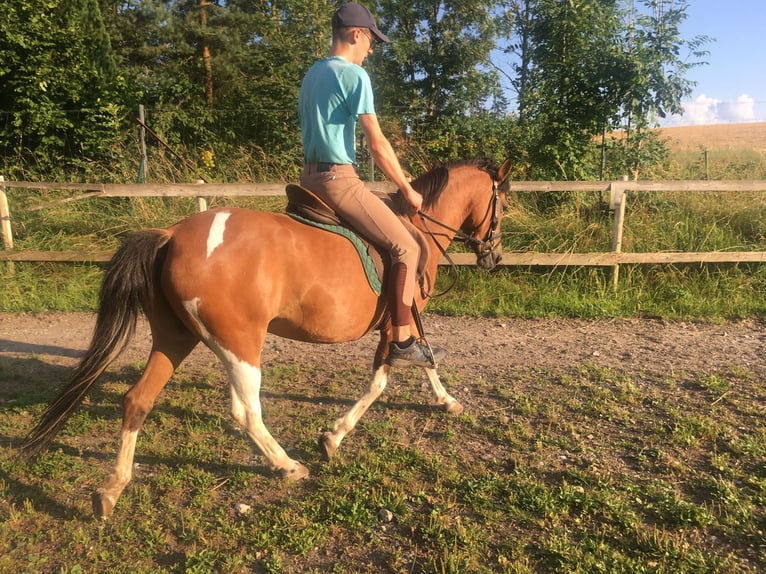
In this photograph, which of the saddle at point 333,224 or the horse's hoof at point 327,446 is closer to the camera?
the saddle at point 333,224

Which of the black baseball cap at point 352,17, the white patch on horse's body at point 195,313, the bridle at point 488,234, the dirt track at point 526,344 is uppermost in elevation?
the black baseball cap at point 352,17

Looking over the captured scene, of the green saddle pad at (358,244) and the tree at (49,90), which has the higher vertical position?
the tree at (49,90)

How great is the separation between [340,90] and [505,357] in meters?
3.40

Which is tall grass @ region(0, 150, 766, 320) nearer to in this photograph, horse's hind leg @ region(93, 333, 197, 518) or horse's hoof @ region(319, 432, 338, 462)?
horse's hoof @ region(319, 432, 338, 462)

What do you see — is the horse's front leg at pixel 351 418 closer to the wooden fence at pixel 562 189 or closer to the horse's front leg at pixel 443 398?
the horse's front leg at pixel 443 398

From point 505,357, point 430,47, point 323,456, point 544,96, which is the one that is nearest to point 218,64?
point 430,47

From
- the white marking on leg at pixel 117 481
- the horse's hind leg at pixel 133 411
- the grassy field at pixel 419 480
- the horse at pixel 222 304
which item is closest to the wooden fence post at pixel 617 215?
the grassy field at pixel 419 480

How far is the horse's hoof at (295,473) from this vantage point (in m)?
3.21

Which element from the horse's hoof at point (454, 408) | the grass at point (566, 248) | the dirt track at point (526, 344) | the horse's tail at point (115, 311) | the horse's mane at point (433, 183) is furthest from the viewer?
the grass at point (566, 248)

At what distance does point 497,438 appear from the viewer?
12.2 ft

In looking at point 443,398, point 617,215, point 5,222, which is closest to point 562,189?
point 617,215

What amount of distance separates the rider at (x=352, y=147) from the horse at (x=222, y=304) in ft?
0.69

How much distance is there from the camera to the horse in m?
2.88

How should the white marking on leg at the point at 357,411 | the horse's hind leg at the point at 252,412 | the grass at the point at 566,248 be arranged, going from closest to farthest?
the horse's hind leg at the point at 252,412
the white marking on leg at the point at 357,411
the grass at the point at 566,248
